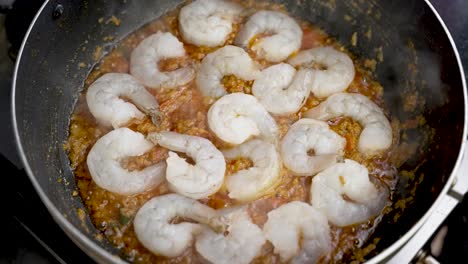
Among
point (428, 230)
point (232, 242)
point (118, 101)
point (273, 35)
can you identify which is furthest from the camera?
point (273, 35)

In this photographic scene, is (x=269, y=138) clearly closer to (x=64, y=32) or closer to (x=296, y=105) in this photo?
(x=296, y=105)

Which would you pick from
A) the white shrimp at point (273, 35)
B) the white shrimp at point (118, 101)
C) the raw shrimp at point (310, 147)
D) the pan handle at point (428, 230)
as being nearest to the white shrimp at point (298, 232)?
the raw shrimp at point (310, 147)

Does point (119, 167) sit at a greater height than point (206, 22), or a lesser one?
lesser

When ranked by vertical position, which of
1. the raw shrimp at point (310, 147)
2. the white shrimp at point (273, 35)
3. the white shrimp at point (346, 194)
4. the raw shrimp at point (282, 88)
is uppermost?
the white shrimp at point (273, 35)

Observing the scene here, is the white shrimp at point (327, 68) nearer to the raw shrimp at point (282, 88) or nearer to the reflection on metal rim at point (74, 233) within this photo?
the raw shrimp at point (282, 88)

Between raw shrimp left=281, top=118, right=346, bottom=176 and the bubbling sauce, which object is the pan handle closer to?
the bubbling sauce

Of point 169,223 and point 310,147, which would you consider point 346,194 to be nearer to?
point 310,147

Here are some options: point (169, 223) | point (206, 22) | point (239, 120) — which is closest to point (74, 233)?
point (169, 223)
